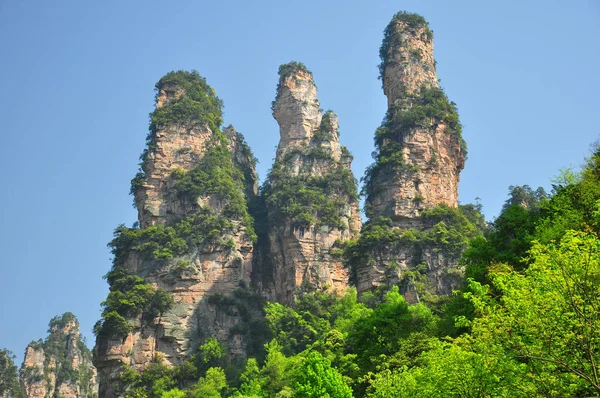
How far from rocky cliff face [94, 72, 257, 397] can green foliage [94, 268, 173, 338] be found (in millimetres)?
86

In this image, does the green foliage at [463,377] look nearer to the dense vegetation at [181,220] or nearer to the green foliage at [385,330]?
the green foliage at [385,330]

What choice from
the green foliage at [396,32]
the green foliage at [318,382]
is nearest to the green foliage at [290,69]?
the green foliage at [396,32]

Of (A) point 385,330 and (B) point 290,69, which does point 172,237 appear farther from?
(A) point 385,330

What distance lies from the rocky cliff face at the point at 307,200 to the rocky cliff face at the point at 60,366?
43164mm

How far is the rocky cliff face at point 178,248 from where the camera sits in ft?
210

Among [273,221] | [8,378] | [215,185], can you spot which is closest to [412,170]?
[273,221]

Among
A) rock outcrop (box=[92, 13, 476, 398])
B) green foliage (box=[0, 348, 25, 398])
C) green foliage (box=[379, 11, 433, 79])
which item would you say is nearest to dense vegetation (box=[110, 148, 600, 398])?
rock outcrop (box=[92, 13, 476, 398])

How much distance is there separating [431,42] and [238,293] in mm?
30477

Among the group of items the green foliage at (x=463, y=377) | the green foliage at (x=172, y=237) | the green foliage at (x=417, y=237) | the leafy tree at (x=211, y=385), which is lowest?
the green foliage at (x=463, y=377)

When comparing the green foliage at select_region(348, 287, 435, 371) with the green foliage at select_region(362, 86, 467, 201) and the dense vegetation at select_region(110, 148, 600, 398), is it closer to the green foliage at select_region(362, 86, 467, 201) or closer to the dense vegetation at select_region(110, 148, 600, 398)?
the dense vegetation at select_region(110, 148, 600, 398)

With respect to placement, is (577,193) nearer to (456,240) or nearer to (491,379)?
(491,379)

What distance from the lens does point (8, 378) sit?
93.6 m

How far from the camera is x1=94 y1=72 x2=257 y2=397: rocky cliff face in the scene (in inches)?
2522

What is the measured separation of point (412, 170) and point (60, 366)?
6551 centimetres
